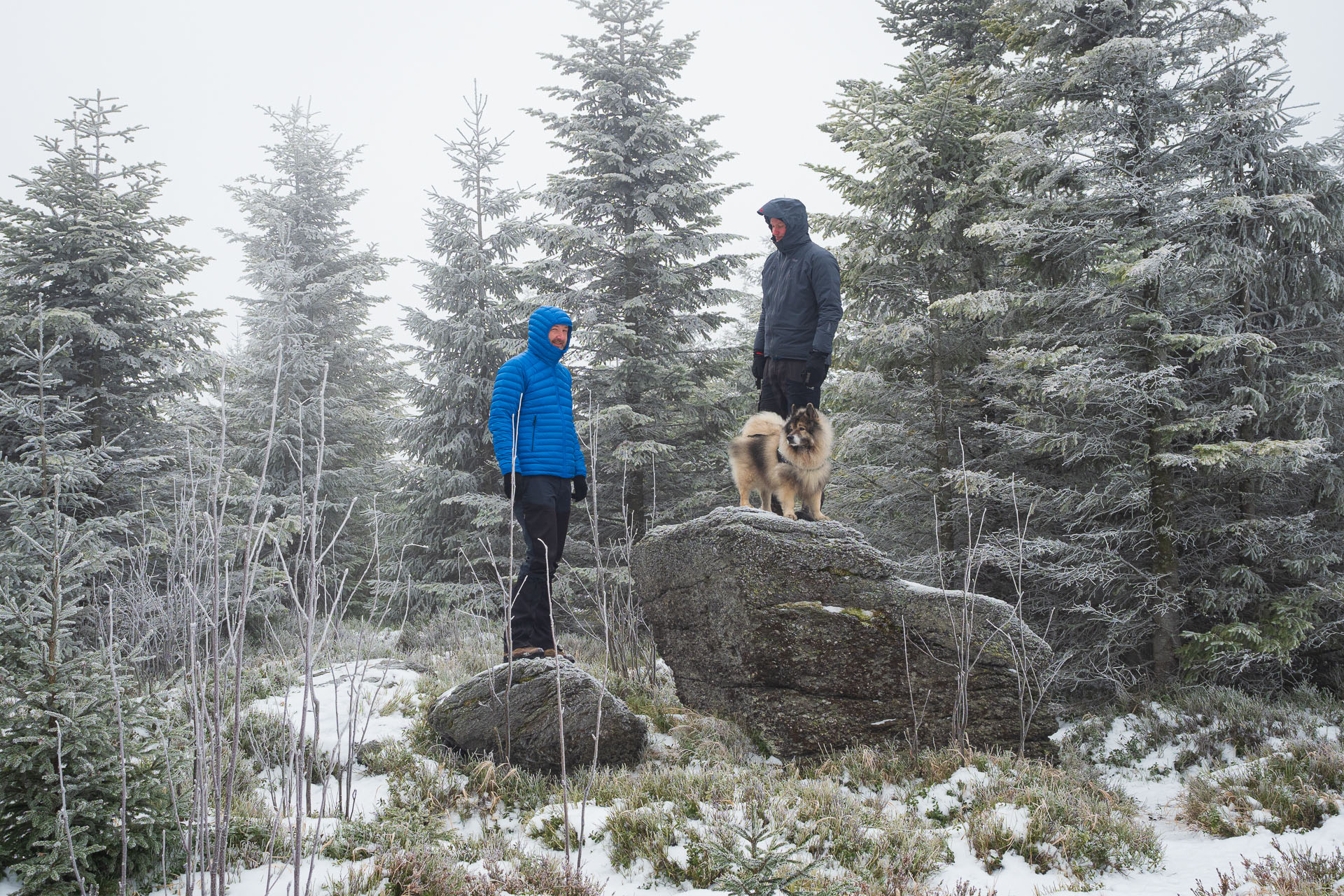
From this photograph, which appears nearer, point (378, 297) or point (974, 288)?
point (974, 288)

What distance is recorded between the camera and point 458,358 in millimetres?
13688

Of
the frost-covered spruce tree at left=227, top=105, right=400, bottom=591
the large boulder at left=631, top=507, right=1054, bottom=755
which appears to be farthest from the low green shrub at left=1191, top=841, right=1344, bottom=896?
the frost-covered spruce tree at left=227, top=105, right=400, bottom=591

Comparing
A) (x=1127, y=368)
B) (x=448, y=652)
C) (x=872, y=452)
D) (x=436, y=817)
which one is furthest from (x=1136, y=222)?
(x=448, y=652)

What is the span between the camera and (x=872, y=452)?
9656mm

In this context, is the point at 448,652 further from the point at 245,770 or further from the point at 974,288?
the point at 974,288

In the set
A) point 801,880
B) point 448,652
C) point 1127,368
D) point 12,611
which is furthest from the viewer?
point 448,652

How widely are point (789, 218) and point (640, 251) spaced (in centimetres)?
607

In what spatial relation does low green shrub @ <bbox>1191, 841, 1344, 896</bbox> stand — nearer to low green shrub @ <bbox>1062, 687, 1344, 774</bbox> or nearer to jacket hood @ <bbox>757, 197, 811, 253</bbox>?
low green shrub @ <bbox>1062, 687, 1344, 774</bbox>

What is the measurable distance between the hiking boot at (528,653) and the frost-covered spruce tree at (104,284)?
7.56 m

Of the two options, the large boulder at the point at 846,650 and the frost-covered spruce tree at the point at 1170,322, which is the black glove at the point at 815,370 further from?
the frost-covered spruce tree at the point at 1170,322

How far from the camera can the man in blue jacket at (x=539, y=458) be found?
520cm

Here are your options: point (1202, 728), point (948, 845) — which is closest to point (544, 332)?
point (948, 845)

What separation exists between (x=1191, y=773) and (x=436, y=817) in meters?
5.95

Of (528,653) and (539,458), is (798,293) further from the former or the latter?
(528,653)
